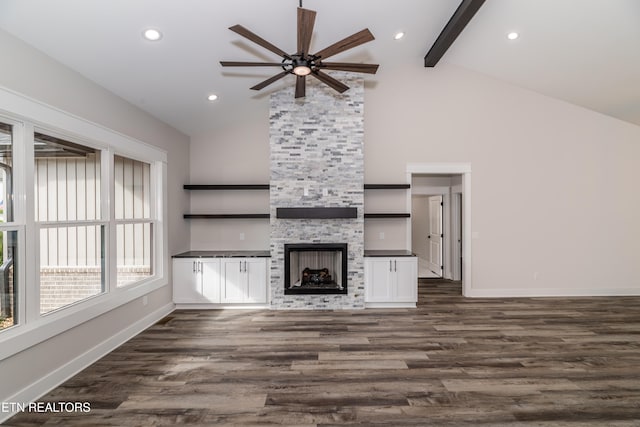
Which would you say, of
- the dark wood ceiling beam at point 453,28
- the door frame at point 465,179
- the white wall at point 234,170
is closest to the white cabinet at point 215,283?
the white wall at point 234,170

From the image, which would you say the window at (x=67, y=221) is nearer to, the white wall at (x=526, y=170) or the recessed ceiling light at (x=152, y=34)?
the recessed ceiling light at (x=152, y=34)

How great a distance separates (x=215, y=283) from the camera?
192 inches

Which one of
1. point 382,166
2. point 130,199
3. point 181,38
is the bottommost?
point 130,199

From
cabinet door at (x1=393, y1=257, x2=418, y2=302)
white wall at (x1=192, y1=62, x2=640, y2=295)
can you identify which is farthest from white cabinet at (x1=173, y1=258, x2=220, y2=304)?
cabinet door at (x1=393, y1=257, x2=418, y2=302)

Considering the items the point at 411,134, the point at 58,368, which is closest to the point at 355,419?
the point at 58,368

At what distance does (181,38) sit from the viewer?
306 centimetres

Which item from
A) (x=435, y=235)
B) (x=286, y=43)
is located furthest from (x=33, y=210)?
(x=435, y=235)

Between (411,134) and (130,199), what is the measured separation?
14.8ft

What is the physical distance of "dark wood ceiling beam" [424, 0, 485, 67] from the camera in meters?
3.63

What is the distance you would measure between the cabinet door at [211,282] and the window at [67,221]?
5.12 ft

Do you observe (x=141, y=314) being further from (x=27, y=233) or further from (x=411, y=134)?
(x=411, y=134)

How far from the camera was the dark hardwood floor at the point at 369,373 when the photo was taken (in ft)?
7.66

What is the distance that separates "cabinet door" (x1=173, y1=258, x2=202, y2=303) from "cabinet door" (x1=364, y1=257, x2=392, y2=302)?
2643 mm

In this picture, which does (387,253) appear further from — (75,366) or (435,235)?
(75,366)
